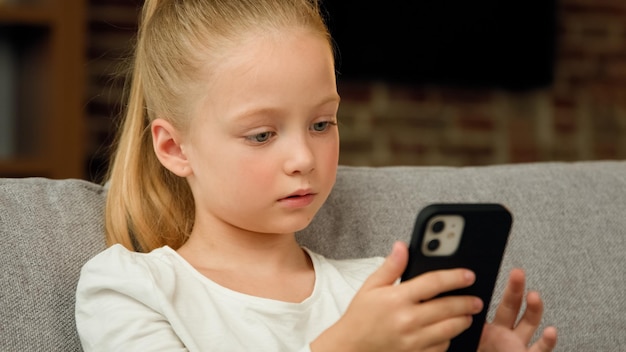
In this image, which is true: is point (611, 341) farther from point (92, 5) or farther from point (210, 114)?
point (92, 5)

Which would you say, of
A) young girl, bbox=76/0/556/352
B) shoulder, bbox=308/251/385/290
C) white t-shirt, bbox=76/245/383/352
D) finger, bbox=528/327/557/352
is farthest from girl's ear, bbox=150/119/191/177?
finger, bbox=528/327/557/352

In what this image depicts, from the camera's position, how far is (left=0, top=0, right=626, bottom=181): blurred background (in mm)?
3281

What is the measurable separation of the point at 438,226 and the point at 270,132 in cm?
27

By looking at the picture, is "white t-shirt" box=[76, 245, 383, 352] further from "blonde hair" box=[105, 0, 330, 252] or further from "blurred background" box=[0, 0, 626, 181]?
"blurred background" box=[0, 0, 626, 181]

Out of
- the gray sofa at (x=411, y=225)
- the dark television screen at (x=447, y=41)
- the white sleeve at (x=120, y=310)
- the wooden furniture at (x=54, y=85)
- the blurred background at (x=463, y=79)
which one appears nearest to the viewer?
the white sleeve at (x=120, y=310)

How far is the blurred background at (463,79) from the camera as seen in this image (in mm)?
3281

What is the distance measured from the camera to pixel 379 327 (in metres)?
0.87

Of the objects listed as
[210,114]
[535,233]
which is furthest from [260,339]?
[535,233]

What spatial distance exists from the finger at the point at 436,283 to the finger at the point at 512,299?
0.46ft

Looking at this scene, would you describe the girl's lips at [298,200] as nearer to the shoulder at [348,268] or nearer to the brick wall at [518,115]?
the shoulder at [348,268]

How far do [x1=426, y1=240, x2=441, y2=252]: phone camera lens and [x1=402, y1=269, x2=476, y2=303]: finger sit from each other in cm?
2

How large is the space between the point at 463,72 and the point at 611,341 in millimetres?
2520

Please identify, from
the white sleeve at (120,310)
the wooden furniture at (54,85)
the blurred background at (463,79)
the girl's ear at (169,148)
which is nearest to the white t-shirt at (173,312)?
the white sleeve at (120,310)

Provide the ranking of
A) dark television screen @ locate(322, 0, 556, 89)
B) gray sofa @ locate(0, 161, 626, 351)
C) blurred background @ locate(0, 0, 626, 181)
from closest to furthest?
gray sofa @ locate(0, 161, 626, 351) → blurred background @ locate(0, 0, 626, 181) → dark television screen @ locate(322, 0, 556, 89)
